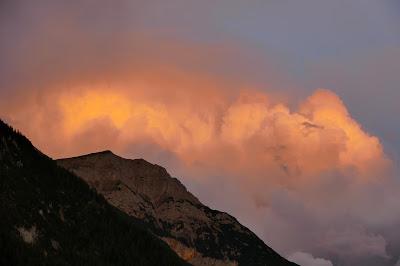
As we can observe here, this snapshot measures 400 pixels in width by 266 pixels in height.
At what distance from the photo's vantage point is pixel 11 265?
191 metres

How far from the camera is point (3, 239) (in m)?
199

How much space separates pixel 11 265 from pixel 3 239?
1082cm
